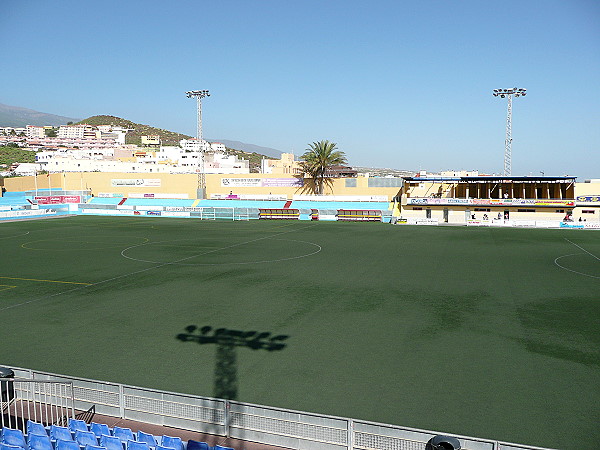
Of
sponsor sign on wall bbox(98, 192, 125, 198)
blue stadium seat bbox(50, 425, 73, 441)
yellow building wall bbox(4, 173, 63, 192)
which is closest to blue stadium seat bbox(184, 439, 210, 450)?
blue stadium seat bbox(50, 425, 73, 441)

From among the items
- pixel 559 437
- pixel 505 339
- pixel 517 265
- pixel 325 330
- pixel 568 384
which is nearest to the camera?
pixel 559 437

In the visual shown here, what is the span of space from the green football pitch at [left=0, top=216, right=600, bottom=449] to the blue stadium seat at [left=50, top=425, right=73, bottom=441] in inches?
167

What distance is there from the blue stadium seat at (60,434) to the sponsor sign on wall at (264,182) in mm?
73697

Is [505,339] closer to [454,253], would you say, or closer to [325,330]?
[325,330]

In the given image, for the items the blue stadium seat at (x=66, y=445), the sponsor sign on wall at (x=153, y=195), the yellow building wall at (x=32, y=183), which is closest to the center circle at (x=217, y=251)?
the blue stadium seat at (x=66, y=445)

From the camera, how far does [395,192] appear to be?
76.6 m

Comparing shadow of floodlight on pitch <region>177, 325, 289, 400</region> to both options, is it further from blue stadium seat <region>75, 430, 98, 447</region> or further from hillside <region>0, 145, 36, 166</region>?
hillside <region>0, 145, 36, 166</region>

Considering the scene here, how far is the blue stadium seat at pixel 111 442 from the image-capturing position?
350 inches

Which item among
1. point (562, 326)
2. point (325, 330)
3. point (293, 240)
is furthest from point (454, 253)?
point (325, 330)

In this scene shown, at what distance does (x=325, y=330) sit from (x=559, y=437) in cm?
973

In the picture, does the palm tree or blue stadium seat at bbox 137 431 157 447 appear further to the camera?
the palm tree

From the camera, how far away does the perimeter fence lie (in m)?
8.74

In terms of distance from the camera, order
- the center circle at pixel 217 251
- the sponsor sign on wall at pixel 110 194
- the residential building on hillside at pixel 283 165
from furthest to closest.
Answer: the residential building on hillside at pixel 283 165
the sponsor sign on wall at pixel 110 194
the center circle at pixel 217 251

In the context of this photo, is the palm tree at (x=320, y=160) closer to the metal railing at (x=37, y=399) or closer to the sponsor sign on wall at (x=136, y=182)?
the sponsor sign on wall at (x=136, y=182)
